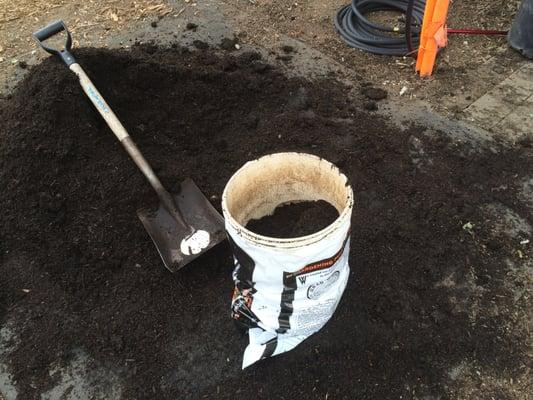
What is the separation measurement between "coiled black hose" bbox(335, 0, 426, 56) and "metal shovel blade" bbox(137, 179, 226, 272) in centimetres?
197

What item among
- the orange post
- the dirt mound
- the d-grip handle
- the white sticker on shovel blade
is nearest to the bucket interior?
the white sticker on shovel blade

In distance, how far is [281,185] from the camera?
6.15 feet

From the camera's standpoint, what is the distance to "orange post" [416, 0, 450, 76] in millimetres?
2990

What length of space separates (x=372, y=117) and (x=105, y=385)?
219cm

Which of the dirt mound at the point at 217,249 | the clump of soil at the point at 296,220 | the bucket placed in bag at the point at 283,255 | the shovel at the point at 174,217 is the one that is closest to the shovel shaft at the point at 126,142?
the shovel at the point at 174,217

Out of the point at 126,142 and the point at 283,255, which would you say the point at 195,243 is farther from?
the point at 283,255

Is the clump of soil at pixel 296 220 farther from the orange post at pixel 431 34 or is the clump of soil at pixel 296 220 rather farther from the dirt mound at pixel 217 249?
the orange post at pixel 431 34

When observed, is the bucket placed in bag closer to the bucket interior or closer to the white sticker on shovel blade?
the bucket interior

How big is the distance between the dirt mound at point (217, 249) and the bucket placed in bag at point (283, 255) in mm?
224

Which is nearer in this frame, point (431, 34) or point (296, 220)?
point (296, 220)

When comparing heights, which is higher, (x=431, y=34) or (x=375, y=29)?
(x=431, y=34)

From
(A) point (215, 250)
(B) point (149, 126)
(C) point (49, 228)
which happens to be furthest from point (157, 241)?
(B) point (149, 126)

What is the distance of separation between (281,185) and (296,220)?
177mm

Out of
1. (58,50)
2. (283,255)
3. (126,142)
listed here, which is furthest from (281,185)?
(58,50)
